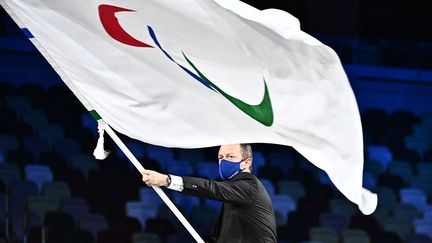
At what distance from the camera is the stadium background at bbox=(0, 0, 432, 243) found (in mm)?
11281

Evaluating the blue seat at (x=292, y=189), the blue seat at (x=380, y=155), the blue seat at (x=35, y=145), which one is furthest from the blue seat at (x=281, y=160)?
the blue seat at (x=35, y=145)

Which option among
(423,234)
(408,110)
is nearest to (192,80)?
(423,234)

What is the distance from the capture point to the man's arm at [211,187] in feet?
17.7

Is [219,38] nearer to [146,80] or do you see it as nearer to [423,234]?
[146,80]

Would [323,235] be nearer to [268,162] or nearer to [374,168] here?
[268,162]

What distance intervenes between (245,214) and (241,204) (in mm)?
76

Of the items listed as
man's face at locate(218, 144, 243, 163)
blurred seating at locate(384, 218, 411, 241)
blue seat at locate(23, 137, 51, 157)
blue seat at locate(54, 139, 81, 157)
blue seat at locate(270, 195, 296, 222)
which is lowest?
blurred seating at locate(384, 218, 411, 241)

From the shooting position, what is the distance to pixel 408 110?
1764 cm

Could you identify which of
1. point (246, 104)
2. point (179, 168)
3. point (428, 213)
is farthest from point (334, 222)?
point (246, 104)

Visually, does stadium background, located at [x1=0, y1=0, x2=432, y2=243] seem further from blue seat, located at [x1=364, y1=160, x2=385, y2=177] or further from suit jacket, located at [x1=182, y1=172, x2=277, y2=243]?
suit jacket, located at [x1=182, y1=172, x2=277, y2=243]

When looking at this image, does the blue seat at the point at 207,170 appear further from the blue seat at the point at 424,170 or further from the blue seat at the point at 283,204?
the blue seat at the point at 424,170

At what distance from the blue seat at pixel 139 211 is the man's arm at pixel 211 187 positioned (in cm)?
632

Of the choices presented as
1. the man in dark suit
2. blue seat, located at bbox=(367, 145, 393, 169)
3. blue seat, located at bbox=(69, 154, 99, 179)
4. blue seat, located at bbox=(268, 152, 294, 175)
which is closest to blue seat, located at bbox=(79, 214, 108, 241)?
blue seat, located at bbox=(69, 154, 99, 179)

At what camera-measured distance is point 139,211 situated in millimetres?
12000
